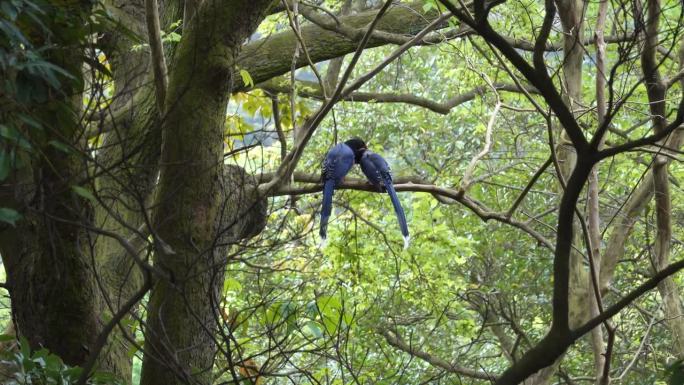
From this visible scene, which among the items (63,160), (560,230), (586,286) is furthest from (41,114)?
(586,286)

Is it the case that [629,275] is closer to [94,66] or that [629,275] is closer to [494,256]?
[494,256]

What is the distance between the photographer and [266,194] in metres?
2.54

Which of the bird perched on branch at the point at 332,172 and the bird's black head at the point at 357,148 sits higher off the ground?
the bird's black head at the point at 357,148

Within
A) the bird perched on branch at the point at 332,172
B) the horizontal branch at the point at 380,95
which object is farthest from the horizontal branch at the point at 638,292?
the horizontal branch at the point at 380,95

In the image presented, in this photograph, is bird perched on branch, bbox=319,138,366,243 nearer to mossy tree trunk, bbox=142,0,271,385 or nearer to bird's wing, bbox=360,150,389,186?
bird's wing, bbox=360,150,389,186

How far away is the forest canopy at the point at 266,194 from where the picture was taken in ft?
6.28

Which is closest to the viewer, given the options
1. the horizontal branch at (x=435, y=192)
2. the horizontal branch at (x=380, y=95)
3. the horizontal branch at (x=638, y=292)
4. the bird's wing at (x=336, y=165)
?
the horizontal branch at (x=638, y=292)

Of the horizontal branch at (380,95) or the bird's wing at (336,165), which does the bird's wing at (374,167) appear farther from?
the horizontal branch at (380,95)

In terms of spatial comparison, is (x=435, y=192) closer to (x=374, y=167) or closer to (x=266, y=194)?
(x=374, y=167)

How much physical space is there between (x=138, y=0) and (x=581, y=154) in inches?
139

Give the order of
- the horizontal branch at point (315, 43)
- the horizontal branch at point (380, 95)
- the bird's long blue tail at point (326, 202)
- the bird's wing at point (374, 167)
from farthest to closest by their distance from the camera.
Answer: the horizontal branch at point (380, 95) < the horizontal branch at point (315, 43) < the bird's wing at point (374, 167) < the bird's long blue tail at point (326, 202)

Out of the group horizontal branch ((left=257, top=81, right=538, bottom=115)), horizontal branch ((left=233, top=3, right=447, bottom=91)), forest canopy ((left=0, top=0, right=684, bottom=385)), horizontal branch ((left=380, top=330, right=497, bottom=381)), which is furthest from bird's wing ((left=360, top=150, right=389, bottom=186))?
horizontal branch ((left=257, top=81, right=538, bottom=115))

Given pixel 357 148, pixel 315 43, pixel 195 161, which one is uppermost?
pixel 315 43

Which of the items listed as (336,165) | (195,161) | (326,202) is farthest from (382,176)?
(195,161)
